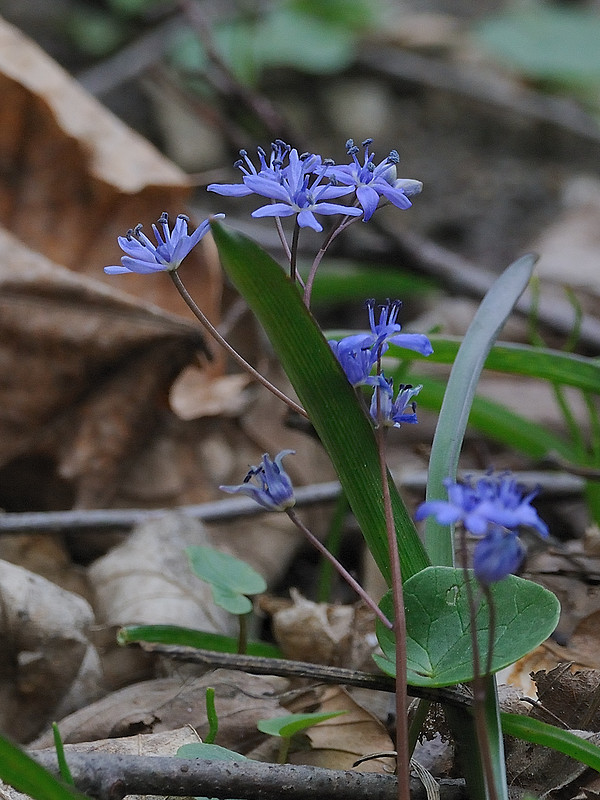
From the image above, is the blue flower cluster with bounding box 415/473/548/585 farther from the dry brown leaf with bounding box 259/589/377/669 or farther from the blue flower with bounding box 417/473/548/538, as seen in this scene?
the dry brown leaf with bounding box 259/589/377/669

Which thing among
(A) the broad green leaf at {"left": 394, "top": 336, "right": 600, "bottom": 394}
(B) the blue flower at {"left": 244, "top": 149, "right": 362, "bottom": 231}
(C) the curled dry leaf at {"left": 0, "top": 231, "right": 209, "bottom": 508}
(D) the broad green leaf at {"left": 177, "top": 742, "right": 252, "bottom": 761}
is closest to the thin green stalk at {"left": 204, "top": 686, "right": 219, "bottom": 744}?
(D) the broad green leaf at {"left": 177, "top": 742, "right": 252, "bottom": 761}

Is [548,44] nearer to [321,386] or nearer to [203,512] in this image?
[203,512]

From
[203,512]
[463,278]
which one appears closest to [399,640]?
[203,512]

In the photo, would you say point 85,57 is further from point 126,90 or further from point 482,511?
point 482,511

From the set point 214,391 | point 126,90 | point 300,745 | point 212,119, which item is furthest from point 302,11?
point 300,745

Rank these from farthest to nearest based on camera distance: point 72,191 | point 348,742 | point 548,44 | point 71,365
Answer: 1. point 548,44
2. point 72,191
3. point 71,365
4. point 348,742
